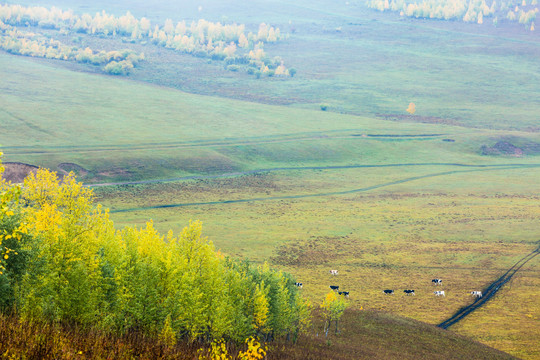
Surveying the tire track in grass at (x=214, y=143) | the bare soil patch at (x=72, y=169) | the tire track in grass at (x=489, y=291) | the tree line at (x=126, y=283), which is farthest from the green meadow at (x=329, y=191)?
the tree line at (x=126, y=283)

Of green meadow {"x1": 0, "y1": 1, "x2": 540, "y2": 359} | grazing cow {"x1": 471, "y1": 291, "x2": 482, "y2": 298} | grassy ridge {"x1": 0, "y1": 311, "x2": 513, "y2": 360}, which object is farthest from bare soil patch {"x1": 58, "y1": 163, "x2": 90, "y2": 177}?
grazing cow {"x1": 471, "y1": 291, "x2": 482, "y2": 298}

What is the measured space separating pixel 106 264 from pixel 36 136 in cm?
12395

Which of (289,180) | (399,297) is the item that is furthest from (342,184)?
(399,297)

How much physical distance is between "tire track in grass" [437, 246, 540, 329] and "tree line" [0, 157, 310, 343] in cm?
2552

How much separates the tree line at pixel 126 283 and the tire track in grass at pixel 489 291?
25520 millimetres

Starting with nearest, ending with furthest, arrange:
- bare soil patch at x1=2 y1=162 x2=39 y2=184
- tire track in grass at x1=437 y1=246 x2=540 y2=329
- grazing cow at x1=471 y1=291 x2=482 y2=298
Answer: tire track in grass at x1=437 y1=246 x2=540 y2=329 < grazing cow at x1=471 y1=291 x2=482 y2=298 < bare soil patch at x1=2 y1=162 x2=39 y2=184

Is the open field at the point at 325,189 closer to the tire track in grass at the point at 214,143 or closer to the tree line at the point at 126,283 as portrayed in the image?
the tire track in grass at the point at 214,143

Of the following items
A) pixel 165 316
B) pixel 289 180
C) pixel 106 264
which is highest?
pixel 106 264

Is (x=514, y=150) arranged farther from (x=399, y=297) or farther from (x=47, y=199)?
(x=47, y=199)

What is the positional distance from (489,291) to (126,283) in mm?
55767

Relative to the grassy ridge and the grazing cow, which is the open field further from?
the grassy ridge

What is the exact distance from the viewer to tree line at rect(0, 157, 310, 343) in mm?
33156

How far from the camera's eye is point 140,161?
14300 centimetres

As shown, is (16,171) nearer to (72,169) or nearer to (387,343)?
(72,169)
